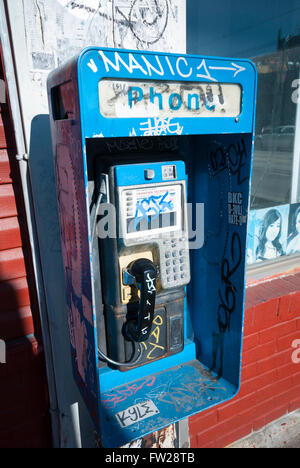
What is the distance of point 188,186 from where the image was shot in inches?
65.2

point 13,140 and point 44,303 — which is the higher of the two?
point 13,140

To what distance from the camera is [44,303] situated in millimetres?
1621

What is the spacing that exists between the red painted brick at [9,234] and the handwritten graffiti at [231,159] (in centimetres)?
90

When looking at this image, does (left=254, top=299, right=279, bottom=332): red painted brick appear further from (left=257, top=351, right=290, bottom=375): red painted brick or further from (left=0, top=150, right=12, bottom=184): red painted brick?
(left=0, top=150, right=12, bottom=184): red painted brick

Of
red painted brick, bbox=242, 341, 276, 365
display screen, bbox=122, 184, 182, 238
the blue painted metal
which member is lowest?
red painted brick, bbox=242, 341, 276, 365

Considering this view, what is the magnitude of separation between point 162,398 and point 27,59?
1.47 meters

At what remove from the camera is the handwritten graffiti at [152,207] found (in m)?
1.33

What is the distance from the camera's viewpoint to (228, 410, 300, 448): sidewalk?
2.34 meters

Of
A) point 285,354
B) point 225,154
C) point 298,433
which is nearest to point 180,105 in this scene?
point 225,154

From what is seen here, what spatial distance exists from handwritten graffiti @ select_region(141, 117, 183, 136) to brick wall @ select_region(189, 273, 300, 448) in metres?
1.22

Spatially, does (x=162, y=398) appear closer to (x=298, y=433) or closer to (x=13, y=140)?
(x=13, y=140)

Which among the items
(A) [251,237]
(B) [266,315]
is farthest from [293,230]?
(B) [266,315]

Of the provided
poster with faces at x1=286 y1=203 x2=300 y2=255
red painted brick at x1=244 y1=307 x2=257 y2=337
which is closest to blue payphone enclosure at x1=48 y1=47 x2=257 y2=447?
red painted brick at x1=244 y1=307 x2=257 y2=337

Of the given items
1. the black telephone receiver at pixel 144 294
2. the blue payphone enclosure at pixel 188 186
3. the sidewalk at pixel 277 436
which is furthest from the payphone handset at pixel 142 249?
the sidewalk at pixel 277 436
